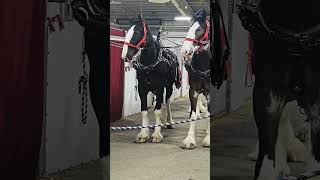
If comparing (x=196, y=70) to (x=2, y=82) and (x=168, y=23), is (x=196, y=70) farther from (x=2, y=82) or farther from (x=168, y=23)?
(x=168, y=23)

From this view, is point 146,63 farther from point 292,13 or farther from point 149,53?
point 292,13

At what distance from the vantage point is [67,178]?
2.80 m

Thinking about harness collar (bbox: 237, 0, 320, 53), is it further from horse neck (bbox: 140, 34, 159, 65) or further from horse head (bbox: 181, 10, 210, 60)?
horse neck (bbox: 140, 34, 159, 65)

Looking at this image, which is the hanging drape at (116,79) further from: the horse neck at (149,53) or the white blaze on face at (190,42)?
the white blaze on face at (190,42)

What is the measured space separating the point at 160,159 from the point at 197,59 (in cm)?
143

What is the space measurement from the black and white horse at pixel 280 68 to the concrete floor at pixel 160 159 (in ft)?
6.16

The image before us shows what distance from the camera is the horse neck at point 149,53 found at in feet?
20.7

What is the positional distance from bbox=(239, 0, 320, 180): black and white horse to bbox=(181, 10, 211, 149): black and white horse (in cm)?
313

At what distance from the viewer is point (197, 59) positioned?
5926mm

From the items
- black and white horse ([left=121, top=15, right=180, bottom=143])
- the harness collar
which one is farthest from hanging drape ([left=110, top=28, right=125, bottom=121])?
the harness collar

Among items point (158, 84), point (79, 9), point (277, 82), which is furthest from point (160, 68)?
point (277, 82)

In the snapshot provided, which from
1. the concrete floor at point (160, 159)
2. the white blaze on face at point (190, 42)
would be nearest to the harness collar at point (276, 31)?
the concrete floor at point (160, 159)

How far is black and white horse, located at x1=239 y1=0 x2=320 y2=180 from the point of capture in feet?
7.88

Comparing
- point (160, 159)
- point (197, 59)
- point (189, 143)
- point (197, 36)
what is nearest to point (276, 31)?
point (160, 159)
